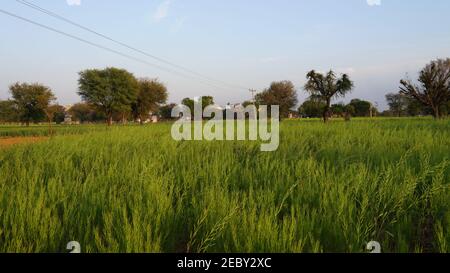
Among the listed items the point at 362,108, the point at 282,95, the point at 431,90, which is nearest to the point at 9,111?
the point at 282,95

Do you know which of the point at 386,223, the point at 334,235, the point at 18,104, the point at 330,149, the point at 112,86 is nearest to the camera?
the point at 334,235

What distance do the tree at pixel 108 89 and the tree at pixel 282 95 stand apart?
23.3 m

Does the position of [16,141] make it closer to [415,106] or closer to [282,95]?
[282,95]

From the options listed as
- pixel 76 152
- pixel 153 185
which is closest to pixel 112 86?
pixel 76 152

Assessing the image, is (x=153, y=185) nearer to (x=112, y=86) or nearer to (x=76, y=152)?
(x=76, y=152)

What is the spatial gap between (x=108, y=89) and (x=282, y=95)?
99.8 feet

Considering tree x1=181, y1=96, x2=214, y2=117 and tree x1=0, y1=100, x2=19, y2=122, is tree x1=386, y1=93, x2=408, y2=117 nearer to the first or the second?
tree x1=181, y1=96, x2=214, y2=117

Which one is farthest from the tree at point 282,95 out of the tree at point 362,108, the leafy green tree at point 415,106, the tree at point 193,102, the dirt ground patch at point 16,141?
the tree at point 362,108

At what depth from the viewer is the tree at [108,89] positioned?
52156mm

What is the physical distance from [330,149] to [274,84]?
52987mm

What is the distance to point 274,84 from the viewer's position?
5969 centimetres

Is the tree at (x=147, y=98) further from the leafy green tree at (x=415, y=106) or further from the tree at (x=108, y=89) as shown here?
the leafy green tree at (x=415, y=106)

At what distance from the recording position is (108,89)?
52.8m
